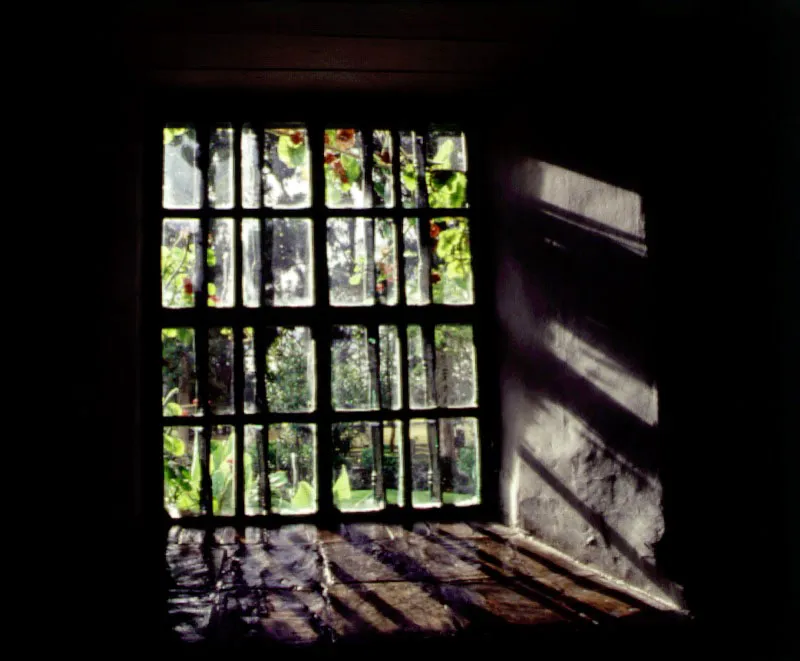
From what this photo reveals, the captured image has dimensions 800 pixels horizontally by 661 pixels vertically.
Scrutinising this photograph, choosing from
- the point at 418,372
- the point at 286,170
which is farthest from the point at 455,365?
the point at 286,170

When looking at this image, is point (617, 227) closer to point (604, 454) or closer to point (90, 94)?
point (604, 454)

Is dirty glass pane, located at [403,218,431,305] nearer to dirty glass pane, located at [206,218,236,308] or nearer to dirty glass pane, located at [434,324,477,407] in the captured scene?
dirty glass pane, located at [434,324,477,407]

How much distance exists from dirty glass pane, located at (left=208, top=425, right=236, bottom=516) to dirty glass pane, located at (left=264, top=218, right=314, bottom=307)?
17.2 inches

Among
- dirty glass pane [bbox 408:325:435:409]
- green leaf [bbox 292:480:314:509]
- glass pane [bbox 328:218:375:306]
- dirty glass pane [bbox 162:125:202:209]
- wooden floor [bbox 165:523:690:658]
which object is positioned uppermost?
dirty glass pane [bbox 162:125:202:209]

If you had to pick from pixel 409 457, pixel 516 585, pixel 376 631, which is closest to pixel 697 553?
pixel 516 585

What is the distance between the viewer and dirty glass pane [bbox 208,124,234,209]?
1.92 m

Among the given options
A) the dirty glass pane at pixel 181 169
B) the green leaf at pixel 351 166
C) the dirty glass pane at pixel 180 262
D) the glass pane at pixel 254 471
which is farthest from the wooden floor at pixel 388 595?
the green leaf at pixel 351 166

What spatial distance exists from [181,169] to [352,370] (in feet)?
2.76

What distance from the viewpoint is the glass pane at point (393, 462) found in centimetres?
191

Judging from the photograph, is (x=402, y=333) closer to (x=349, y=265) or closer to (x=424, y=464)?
(x=349, y=265)

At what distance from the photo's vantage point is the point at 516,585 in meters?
1.41

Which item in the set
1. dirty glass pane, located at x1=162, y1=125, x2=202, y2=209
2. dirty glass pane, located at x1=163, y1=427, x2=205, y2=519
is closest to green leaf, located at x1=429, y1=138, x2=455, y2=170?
dirty glass pane, located at x1=162, y1=125, x2=202, y2=209

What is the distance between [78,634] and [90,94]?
1301 mm

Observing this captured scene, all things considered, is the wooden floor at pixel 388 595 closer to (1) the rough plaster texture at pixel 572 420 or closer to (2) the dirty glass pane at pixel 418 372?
(1) the rough plaster texture at pixel 572 420
